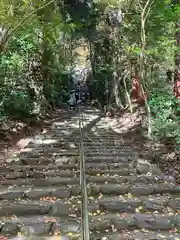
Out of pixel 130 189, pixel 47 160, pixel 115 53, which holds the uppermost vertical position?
pixel 115 53

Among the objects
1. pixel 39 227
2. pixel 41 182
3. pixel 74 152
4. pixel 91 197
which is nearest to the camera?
pixel 39 227

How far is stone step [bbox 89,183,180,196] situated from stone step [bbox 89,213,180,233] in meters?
0.98

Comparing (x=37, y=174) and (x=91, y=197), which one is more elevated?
(x=37, y=174)

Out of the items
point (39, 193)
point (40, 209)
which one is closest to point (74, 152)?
point (39, 193)

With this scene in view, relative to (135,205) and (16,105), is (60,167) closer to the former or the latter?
(135,205)

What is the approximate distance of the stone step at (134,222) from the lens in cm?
427

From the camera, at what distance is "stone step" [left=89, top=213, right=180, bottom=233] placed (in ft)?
14.0

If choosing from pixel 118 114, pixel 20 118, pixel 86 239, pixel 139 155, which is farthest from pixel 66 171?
pixel 118 114

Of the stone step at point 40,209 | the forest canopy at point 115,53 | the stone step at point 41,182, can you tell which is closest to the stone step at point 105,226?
the stone step at point 40,209

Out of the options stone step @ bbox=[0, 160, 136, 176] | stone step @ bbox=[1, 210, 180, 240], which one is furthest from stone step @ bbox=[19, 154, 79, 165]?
stone step @ bbox=[1, 210, 180, 240]

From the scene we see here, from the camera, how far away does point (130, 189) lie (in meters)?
5.62

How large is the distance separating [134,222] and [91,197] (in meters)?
1.09

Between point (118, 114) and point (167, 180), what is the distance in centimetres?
1063

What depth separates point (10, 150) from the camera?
905 cm
